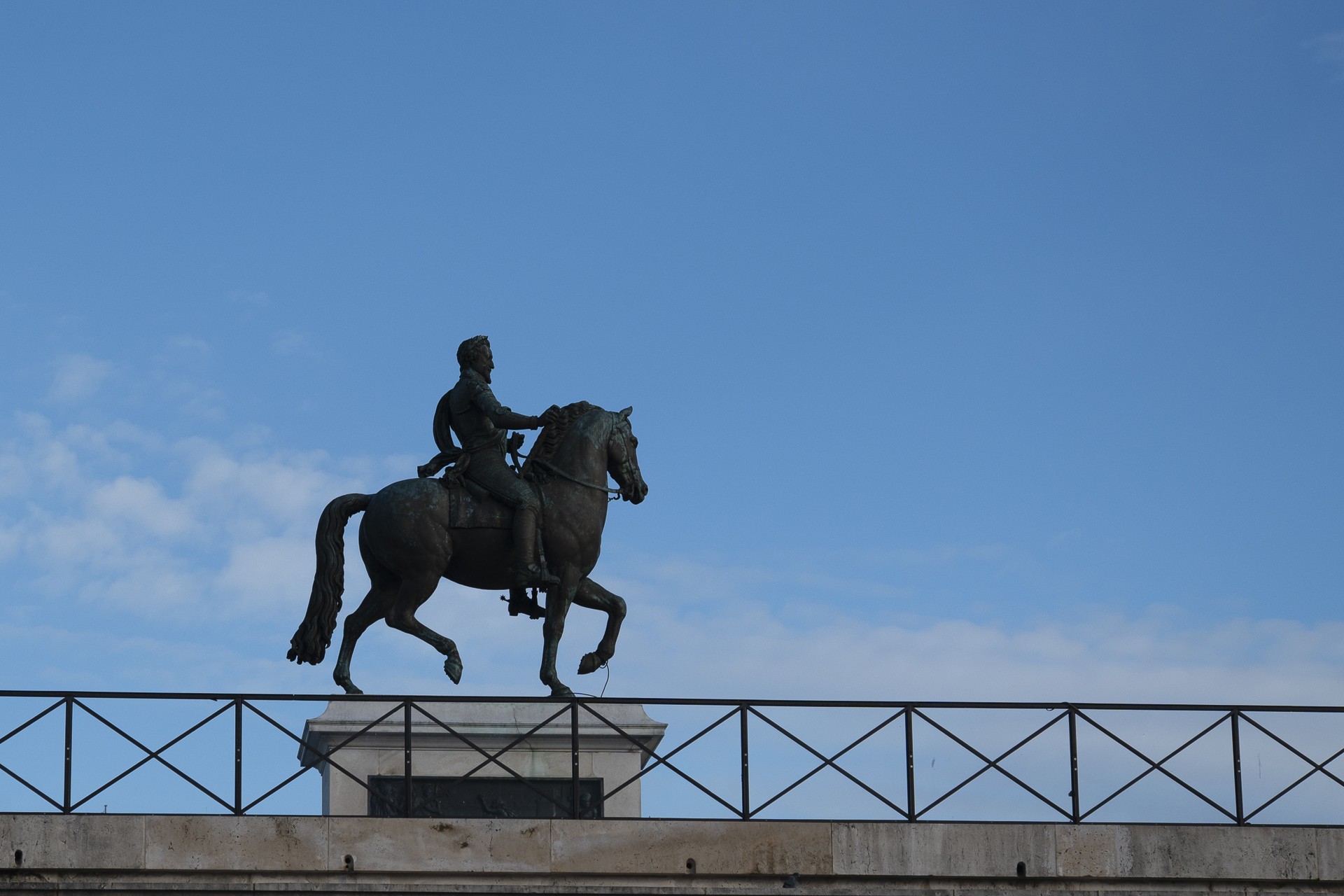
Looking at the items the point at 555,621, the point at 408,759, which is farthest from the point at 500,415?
the point at 408,759

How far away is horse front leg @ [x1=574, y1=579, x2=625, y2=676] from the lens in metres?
21.1

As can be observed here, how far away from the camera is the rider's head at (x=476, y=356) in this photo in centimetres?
2141

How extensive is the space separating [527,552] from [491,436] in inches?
44.7

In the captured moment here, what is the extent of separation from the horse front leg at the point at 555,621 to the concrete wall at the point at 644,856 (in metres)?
2.11

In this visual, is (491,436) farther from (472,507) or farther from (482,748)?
(482,748)

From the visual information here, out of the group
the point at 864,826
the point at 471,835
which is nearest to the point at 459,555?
the point at 471,835

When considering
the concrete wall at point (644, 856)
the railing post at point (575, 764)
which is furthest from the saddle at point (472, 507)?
the concrete wall at point (644, 856)

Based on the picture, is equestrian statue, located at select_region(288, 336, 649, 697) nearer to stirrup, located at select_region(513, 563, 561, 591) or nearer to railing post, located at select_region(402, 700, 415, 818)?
stirrup, located at select_region(513, 563, 561, 591)

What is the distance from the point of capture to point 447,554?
2081 centimetres

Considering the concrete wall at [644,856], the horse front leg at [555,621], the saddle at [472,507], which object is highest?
the saddle at [472,507]

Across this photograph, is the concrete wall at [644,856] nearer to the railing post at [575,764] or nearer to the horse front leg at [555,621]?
the railing post at [575,764]

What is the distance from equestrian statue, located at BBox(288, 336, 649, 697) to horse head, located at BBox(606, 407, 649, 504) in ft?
0.15

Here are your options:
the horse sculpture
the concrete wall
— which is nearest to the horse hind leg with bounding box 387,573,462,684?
the horse sculpture

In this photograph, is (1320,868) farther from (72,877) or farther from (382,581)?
(72,877)
